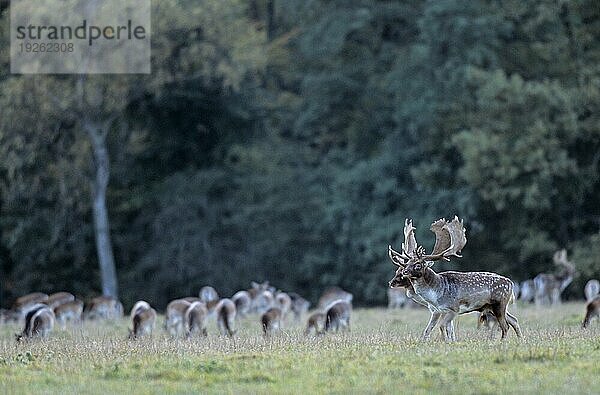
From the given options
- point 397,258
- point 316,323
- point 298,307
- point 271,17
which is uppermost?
point 271,17

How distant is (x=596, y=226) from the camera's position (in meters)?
36.4

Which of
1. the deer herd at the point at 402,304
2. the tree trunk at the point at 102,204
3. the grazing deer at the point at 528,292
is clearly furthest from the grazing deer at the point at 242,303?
the tree trunk at the point at 102,204

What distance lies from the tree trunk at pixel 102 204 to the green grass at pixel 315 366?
2060 centimetres

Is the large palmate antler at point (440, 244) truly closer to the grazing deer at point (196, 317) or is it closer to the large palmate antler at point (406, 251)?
the large palmate antler at point (406, 251)

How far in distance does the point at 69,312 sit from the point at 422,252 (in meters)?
11.1

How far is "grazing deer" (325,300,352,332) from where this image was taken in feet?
66.6

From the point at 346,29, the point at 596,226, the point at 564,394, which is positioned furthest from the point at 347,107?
the point at 564,394

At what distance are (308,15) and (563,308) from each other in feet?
57.7

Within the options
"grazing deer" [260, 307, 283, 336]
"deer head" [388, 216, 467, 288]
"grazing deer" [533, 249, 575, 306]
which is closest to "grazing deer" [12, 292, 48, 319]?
"grazing deer" [260, 307, 283, 336]

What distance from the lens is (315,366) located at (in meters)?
12.8

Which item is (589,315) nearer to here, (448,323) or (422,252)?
(422,252)

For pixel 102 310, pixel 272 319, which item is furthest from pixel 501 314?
pixel 102 310

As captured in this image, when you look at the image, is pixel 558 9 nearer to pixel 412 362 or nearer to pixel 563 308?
pixel 563 308

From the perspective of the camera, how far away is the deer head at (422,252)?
1541cm
